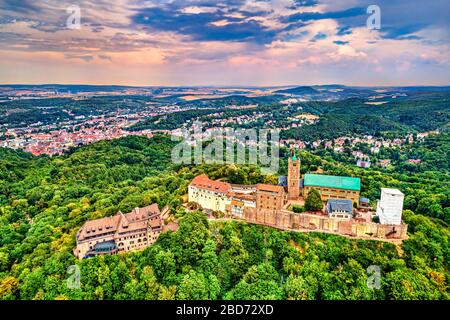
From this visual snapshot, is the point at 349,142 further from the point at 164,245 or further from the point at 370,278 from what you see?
the point at 164,245

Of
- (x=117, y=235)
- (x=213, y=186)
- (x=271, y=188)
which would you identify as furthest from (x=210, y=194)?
(x=117, y=235)

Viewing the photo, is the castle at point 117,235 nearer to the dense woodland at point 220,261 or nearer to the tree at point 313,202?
the dense woodland at point 220,261

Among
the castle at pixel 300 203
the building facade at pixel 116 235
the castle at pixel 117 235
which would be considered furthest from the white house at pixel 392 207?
the building facade at pixel 116 235

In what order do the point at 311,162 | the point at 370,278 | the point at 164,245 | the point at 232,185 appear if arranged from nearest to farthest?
the point at 370,278 → the point at 164,245 → the point at 232,185 → the point at 311,162

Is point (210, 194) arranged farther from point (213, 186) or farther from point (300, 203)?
point (300, 203)

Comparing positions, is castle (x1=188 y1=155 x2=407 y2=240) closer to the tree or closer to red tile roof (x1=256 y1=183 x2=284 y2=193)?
red tile roof (x1=256 y1=183 x2=284 y2=193)
